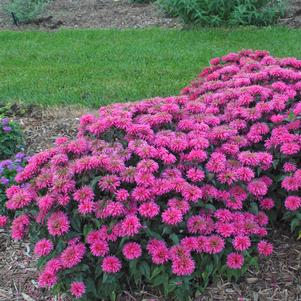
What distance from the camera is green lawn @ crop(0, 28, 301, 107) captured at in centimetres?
Answer: 601

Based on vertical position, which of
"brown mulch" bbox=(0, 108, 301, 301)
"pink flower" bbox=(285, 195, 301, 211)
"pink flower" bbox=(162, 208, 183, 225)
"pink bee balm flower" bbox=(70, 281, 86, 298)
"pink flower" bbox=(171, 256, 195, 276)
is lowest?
"brown mulch" bbox=(0, 108, 301, 301)

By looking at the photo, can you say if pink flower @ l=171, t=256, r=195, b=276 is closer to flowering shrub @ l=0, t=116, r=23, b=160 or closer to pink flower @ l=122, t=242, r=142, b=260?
pink flower @ l=122, t=242, r=142, b=260

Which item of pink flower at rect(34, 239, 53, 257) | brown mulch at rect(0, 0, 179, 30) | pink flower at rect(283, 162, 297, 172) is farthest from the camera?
brown mulch at rect(0, 0, 179, 30)

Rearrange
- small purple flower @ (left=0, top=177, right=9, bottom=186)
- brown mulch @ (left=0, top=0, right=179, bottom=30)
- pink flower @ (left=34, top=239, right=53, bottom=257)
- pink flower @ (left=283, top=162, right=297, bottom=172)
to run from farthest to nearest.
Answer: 1. brown mulch @ (left=0, top=0, right=179, bottom=30)
2. small purple flower @ (left=0, top=177, right=9, bottom=186)
3. pink flower @ (left=283, top=162, right=297, bottom=172)
4. pink flower @ (left=34, top=239, right=53, bottom=257)

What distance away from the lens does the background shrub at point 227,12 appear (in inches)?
352

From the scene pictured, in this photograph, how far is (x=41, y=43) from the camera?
8.64 metres

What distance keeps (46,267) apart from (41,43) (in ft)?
21.3

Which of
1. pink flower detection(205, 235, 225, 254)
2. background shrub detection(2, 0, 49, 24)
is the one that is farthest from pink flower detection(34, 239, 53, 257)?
background shrub detection(2, 0, 49, 24)

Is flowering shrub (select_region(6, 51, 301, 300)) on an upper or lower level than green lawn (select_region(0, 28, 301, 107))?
upper

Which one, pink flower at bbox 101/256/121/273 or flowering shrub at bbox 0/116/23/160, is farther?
flowering shrub at bbox 0/116/23/160

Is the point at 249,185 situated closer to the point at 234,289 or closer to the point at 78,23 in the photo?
the point at 234,289

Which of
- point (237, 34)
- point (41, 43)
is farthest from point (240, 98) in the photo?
point (41, 43)

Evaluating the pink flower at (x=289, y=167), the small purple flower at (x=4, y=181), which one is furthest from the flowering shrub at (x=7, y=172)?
the pink flower at (x=289, y=167)

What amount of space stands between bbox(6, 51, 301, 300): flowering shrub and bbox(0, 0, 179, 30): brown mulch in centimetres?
676
